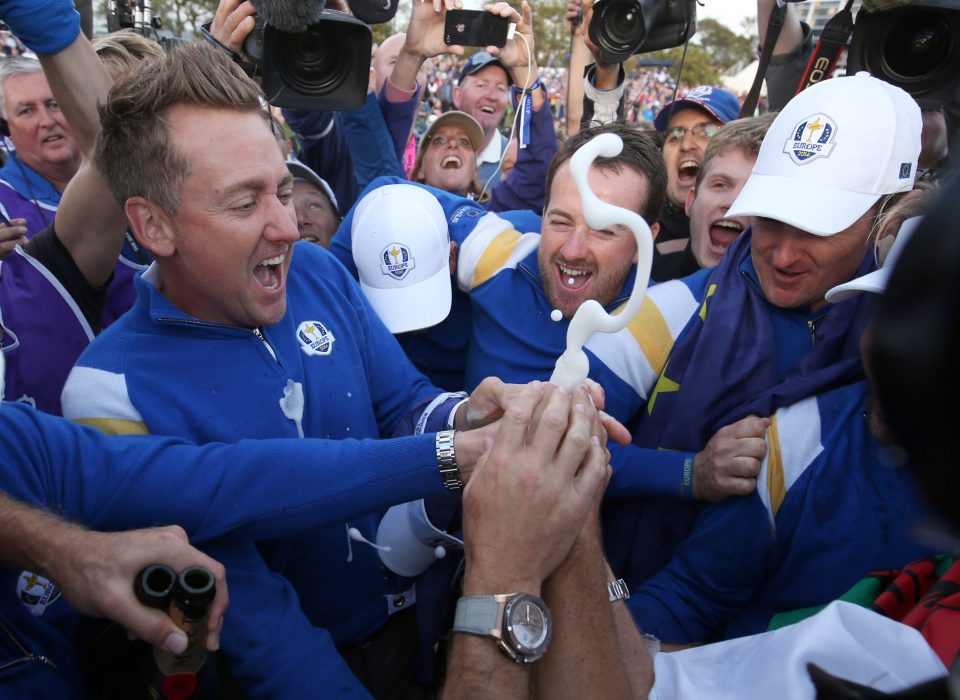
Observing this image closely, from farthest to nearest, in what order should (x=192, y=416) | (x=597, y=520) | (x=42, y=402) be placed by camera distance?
1. (x=42, y=402)
2. (x=192, y=416)
3. (x=597, y=520)

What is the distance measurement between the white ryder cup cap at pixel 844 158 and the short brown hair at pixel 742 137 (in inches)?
27.4

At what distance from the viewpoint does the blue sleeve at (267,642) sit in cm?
150

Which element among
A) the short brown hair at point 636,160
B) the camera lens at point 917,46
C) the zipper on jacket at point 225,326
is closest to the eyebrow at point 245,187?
the zipper on jacket at point 225,326

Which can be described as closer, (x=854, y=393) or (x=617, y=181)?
(x=854, y=393)

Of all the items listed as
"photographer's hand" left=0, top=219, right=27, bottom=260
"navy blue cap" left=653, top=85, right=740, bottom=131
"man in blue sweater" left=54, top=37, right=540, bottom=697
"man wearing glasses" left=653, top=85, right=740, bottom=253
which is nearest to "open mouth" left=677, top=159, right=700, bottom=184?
"man wearing glasses" left=653, top=85, right=740, bottom=253

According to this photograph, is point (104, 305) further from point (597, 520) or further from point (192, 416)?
point (597, 520)

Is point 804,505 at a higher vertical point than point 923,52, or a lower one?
lower

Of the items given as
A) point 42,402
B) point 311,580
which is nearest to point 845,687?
point 311,580

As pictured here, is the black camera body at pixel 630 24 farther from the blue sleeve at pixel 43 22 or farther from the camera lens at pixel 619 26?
the blue sleeve at pixel 43 22

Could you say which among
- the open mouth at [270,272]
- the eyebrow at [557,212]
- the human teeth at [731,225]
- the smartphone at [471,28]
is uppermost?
the smartphone at [471,28]

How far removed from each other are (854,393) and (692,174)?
220 centimetres

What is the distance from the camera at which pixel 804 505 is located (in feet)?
5.51

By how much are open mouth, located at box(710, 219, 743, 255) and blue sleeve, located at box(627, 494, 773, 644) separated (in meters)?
1.22

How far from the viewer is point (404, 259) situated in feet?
8.44
